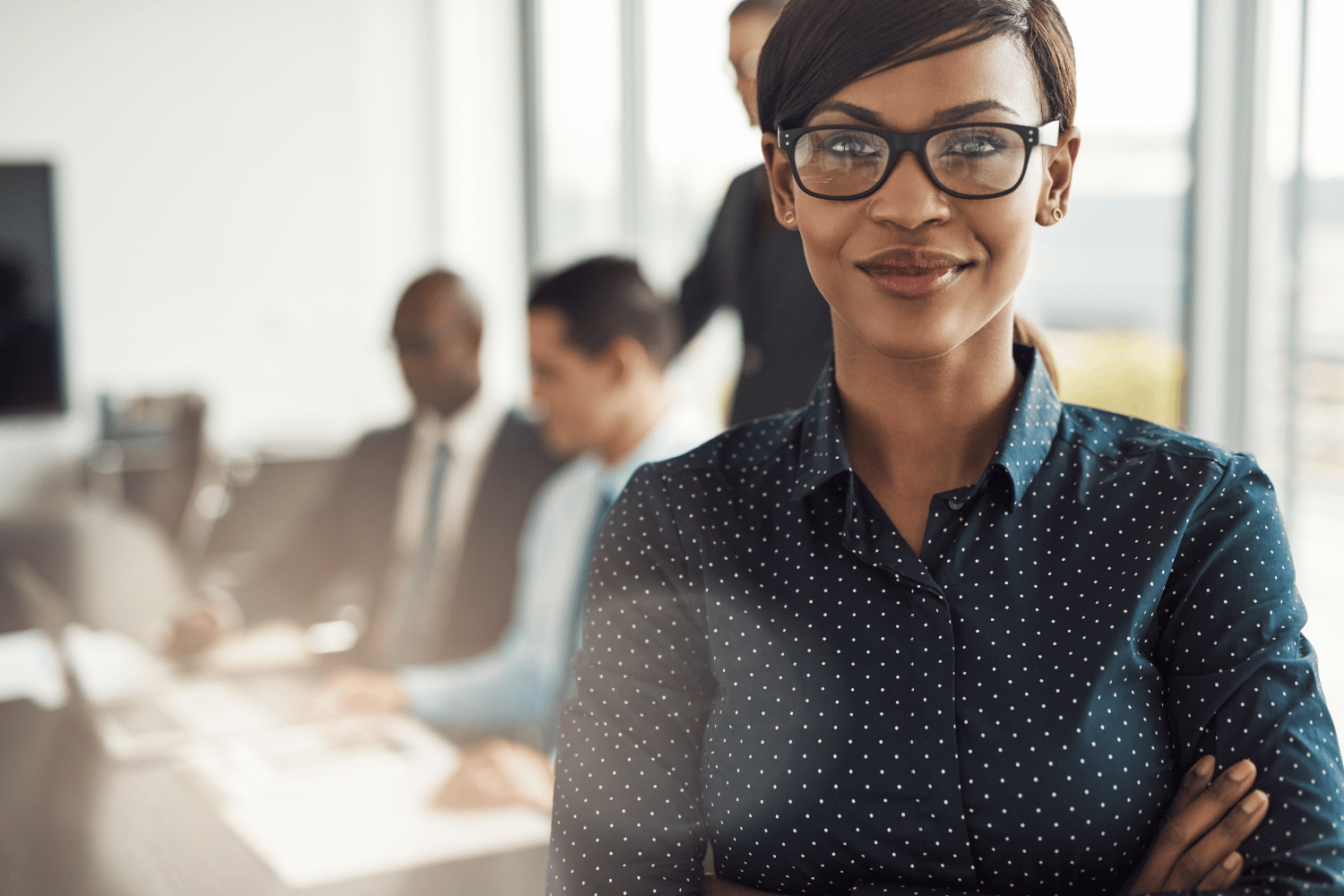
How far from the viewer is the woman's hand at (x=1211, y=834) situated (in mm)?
849

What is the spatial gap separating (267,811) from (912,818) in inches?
42.8

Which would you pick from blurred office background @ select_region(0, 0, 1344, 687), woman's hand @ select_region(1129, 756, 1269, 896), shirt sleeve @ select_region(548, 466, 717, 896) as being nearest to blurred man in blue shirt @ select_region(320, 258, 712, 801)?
shirt sleeve @ select_region(548, 466, 717, 896)

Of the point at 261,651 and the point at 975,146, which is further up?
the point at 975,146

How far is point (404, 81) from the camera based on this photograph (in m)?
5.63

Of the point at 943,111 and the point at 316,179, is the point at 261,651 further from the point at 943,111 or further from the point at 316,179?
the point at 316,179

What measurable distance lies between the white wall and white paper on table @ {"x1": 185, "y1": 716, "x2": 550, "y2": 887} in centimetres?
350

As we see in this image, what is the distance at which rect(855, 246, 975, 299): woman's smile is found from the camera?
2.87ft

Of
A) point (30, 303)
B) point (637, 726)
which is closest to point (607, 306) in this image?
point (637, 726)

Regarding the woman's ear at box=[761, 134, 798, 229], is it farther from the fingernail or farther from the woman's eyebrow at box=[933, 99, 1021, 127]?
the fingernail

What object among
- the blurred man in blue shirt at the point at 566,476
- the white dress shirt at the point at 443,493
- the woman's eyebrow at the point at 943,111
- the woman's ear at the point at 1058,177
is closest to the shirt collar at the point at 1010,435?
the woman's ear at the point at 1058,177

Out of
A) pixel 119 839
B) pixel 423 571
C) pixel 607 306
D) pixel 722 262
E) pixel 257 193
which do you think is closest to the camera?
pixel 119 839

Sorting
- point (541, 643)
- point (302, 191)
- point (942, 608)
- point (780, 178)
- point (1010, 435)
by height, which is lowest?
point (541, 643)

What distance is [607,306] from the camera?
7.19ft

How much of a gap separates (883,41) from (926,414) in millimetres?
287
